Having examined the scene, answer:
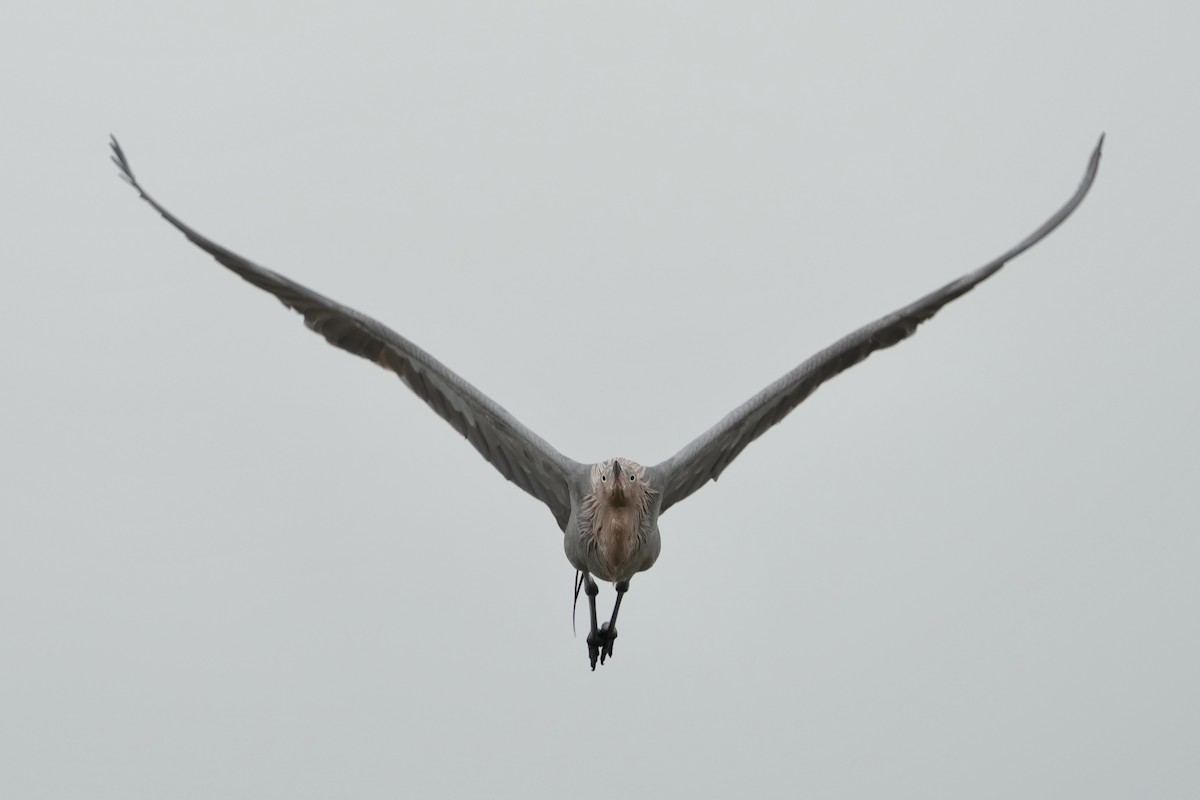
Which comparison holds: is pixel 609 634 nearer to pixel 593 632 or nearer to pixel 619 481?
pixel 593 632

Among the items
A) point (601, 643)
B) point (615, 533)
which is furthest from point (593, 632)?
point (615, 533)

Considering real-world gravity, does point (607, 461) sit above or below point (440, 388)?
below

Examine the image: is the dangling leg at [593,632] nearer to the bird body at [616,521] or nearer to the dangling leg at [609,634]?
the dangling leg at [609,634]

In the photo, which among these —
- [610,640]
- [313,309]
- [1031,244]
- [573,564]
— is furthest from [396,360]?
[1031,244]

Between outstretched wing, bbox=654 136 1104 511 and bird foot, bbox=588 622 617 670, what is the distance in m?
1.45

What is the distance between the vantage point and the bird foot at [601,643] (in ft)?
50.4

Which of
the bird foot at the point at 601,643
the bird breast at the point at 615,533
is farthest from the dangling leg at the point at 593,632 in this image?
the bird breast at the point at 615,533

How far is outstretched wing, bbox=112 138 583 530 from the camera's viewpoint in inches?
536

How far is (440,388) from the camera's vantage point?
14.3 meters

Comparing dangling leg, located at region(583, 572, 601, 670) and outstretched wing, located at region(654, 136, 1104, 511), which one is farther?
dangling leg, located at region(583, 572, 601, 670)

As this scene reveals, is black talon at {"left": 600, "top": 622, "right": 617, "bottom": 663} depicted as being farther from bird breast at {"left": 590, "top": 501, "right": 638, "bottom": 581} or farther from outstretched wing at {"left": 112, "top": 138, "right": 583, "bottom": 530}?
bird breast at {"left": 590, "top": 501, "right": 638, "bottom": 581}

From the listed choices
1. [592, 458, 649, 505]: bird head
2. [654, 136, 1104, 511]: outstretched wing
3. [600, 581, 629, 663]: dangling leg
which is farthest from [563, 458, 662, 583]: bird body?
[600, 581, 629, 663]: dangling leg

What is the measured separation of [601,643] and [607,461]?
2.58 metres

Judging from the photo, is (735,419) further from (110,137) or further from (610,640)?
(110,137)
